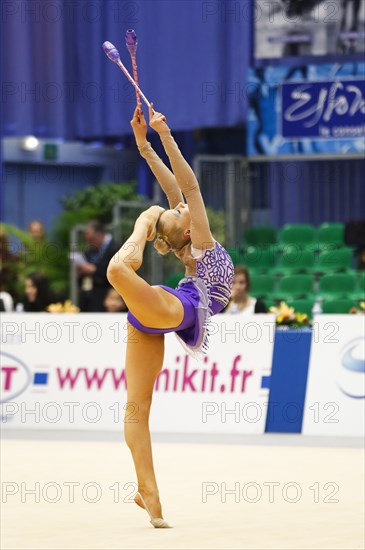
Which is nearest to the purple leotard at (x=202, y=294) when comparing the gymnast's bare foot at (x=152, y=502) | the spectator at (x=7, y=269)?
the gymnast's bare foot at (x=152, y=502)

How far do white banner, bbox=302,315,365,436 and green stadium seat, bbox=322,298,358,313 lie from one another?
3001mm

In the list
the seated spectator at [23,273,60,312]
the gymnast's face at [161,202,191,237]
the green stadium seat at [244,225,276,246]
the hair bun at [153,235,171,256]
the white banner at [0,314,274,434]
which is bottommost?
the white banner at [0,314,274,434]

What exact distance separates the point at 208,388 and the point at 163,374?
0.44 meters

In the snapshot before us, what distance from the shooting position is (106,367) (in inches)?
413

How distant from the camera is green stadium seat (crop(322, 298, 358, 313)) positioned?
1309 centimetres

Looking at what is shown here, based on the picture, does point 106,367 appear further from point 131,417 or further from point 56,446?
point 131,417

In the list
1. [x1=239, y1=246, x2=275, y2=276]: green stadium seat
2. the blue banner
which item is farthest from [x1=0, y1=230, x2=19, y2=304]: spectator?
the blue banner

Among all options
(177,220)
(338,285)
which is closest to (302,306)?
(338,285)

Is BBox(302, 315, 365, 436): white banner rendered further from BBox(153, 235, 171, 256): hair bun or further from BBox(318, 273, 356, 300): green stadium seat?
BBox(318, 273, 356, 300): green stadium seat

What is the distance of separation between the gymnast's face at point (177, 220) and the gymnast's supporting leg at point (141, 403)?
559 mm

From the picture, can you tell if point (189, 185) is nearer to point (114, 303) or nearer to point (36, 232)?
point (114, 303)

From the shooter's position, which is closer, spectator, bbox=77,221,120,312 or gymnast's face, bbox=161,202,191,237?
gymnast's face, bbox=161,202,191,237

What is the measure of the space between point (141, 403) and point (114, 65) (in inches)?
465

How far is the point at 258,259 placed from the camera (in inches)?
618
